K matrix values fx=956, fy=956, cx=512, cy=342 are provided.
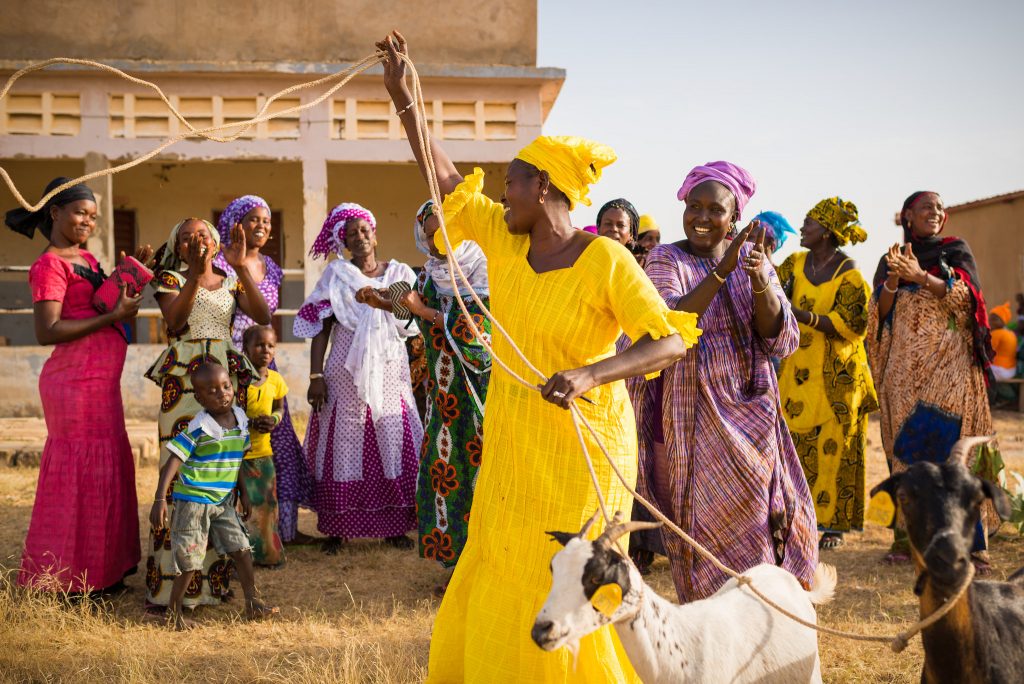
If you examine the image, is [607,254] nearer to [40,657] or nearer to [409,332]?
[40,657]

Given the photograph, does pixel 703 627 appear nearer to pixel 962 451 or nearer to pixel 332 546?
pixel 962 451

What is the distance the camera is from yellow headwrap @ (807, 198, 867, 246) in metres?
7.17

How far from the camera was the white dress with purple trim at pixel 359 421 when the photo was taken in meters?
6.95

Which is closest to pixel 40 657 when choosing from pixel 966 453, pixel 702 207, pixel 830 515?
pixel 702 207

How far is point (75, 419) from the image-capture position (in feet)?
18.2

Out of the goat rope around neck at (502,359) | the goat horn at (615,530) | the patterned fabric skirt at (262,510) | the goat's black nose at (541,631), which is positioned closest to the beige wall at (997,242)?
the patterned fabric skirt at (262,510)

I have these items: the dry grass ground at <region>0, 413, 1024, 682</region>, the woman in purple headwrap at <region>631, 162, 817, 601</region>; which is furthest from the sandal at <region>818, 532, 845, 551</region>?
the woman in purple headwrap at <region>631, 162, 817, 601</region>

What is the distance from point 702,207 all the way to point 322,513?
3875mm

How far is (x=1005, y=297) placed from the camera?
22125 millimetres

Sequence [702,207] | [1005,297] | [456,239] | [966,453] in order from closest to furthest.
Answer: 1. [966,453]
2. [456,239]
3. [702,207]
4. [1005,297]

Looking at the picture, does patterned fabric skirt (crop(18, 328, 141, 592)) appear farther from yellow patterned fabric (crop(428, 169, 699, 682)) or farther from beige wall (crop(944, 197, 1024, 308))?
beige wall (crop(944, 197, 1024, 308))

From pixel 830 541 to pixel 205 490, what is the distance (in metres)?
4.58

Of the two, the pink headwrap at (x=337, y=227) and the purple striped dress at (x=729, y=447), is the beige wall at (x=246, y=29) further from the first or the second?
the purple striped dress at (x=729, y=447)

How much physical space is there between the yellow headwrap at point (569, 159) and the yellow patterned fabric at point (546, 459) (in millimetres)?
241
